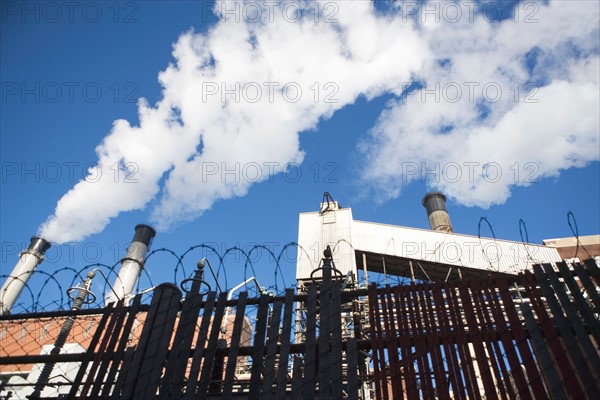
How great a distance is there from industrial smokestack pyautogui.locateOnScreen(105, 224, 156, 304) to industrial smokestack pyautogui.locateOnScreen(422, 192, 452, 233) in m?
20.1

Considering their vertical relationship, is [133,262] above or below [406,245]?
above

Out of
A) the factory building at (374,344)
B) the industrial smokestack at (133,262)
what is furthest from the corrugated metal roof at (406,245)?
the factory building at (374,344)

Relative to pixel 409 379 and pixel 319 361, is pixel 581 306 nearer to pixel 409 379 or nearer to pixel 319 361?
pixel 409 379

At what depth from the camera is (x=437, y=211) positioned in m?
26.4

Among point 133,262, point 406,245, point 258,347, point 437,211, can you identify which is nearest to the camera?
point 258,347

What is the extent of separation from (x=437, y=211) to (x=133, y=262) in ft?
69.8

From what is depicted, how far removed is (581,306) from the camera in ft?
10.8

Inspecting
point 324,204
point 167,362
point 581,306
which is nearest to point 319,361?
point 167,362

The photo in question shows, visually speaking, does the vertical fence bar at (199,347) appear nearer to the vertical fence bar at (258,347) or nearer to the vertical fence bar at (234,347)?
the vertical fence bar at (234,347)

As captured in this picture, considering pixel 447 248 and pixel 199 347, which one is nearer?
pixel 199 347

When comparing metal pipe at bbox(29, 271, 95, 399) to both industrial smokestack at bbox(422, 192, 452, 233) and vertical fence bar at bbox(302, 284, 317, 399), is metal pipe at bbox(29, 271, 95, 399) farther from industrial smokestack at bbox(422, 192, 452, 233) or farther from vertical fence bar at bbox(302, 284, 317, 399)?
industrial smokestack at bbox(422, 192, 452, 233)

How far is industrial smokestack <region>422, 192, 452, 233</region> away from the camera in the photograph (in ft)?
83.3

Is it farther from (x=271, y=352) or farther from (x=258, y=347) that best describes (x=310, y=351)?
(x=258, y=347)

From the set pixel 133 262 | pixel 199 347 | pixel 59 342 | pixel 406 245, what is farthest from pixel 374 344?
pixel 133 262
